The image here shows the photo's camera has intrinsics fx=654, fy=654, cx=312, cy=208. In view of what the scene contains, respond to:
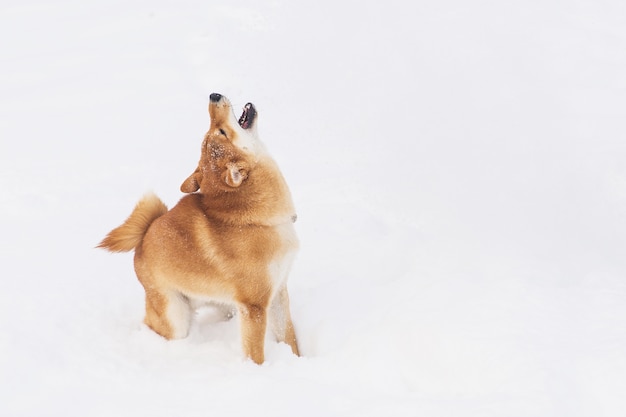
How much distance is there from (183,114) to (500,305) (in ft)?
15.9

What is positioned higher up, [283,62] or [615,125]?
[283,62]

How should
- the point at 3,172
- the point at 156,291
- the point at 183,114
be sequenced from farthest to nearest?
the point at 183,114
the point at 3,172
the point at 156,291

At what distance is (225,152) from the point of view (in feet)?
13.3

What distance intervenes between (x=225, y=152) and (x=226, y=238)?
54 centimetres

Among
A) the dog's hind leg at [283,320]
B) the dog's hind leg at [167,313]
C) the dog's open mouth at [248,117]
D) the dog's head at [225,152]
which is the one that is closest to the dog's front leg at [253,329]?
the dog's hind leg at [283,320]

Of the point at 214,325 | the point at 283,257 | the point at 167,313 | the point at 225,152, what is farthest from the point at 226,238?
the point at 214,325

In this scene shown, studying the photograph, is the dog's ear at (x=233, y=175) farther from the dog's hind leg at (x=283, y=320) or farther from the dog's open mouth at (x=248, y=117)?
the dog's hind leg at (x=283, y=320)

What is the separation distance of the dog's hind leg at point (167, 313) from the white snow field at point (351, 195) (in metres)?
0.09

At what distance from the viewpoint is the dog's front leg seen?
4152mm

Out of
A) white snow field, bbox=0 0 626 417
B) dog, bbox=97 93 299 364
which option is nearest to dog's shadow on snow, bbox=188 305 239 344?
white snow field, bbox=0 0 626 417

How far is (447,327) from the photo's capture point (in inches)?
154

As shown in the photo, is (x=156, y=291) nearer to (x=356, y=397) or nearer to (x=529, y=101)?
(x=356, y=397)

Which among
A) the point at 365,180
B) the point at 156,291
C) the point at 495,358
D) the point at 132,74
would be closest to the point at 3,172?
the point at 132,74

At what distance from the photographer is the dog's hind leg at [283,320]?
14.8 feet
